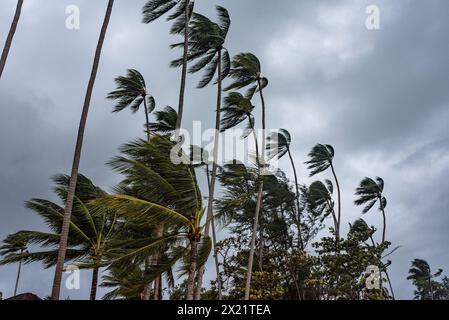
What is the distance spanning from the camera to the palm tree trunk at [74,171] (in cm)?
1184

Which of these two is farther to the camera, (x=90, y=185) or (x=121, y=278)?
(x=90, y=185)

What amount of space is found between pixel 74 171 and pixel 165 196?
3.43 metres

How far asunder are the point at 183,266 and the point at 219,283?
1285cm

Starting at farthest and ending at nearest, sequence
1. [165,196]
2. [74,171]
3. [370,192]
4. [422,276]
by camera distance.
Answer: [422,276] → [370,192] → [74,171] → [165,196]

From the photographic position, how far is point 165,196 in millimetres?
11070

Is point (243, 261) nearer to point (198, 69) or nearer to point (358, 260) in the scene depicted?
point (358, 260)

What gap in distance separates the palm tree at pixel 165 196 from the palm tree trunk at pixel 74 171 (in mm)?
2318

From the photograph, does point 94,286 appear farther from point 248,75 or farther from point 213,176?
point 248,75

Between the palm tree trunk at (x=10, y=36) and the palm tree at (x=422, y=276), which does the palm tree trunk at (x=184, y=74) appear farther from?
the palm tree at (x=422, y=276)

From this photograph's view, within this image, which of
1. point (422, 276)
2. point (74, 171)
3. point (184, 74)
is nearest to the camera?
point (74, 171)

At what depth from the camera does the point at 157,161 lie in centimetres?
1106

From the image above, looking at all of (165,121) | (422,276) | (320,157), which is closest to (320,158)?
(320,157)
